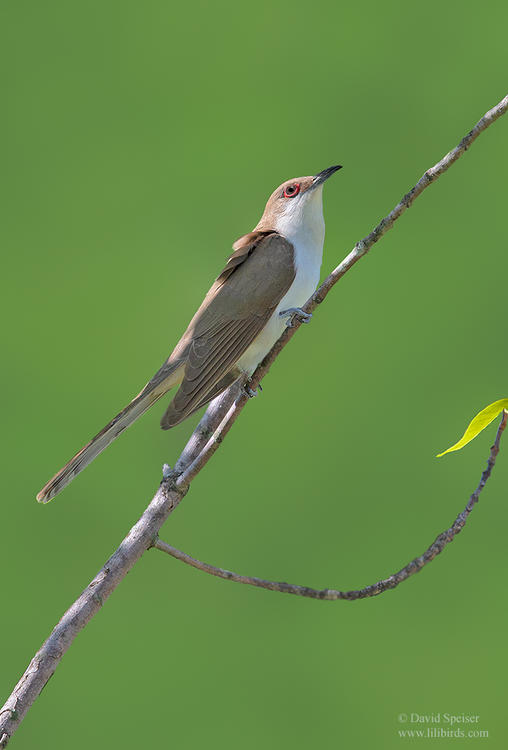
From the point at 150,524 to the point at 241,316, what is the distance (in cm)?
46

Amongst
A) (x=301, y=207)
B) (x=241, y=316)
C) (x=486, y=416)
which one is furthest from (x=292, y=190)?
(x=486, y=416)

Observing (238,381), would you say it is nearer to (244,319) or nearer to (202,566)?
(244,319)

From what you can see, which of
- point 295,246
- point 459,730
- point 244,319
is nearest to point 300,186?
point 295,246

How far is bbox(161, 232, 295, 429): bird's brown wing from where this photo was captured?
1.31 meters

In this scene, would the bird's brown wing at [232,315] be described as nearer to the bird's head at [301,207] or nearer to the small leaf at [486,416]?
the bird's head at [301,207]

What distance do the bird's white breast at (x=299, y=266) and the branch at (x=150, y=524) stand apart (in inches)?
9.2

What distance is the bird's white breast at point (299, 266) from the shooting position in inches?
56.2

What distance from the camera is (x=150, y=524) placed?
1086 millimetres

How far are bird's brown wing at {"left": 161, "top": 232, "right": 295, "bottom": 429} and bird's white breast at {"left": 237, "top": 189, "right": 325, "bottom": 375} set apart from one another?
2cm

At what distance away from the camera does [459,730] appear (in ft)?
5.21

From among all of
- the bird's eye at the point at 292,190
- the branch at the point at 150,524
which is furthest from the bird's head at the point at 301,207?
the branch at the point at 150,524

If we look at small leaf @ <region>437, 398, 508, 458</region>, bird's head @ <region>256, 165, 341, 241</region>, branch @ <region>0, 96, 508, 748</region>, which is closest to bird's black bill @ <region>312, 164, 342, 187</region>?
bird's head @ <region>256, 165, 341, 241</region>

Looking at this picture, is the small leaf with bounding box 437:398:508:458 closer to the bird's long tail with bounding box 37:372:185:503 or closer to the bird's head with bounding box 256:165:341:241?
the bird's long tail with bounding box 37:372:185:503

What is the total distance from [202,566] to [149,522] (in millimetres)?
110
